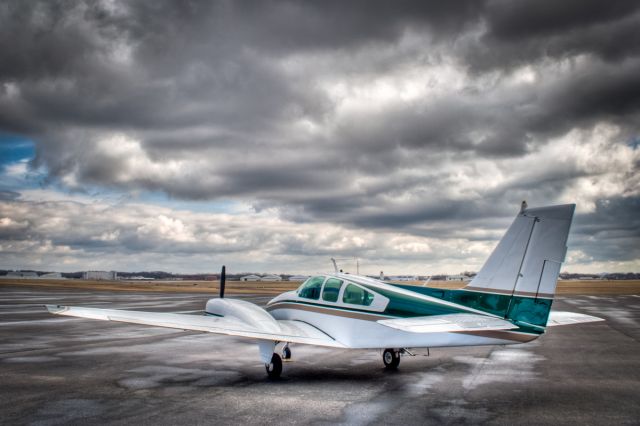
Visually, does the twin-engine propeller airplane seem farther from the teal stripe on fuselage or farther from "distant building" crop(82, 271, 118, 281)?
"distant building" crop(82, 271, 118, 281)

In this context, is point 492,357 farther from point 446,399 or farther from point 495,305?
point 446,399

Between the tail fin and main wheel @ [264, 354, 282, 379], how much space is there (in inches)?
205

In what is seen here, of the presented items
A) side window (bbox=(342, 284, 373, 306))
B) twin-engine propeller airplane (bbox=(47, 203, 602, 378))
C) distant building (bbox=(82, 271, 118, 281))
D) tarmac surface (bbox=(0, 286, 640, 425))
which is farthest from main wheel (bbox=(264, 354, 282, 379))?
distant building (bbox=(82, 271, 118, 281))

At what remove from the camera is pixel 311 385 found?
11172 mm

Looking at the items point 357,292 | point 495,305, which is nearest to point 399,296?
point 357,292

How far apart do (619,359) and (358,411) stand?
10.4 m

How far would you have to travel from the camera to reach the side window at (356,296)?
12.0 metres

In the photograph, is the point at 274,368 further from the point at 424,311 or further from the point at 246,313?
the point at 424,311

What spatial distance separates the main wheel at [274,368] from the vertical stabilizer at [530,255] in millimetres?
5130

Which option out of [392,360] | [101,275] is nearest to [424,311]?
[392,360]

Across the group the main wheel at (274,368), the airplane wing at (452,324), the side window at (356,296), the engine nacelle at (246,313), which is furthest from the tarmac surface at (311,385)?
the side window at (356,296)

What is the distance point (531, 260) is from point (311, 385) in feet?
18.7

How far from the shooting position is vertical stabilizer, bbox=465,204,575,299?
10.4 metres

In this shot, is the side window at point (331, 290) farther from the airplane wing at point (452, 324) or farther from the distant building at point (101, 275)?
the distant building at point (101, 275)
